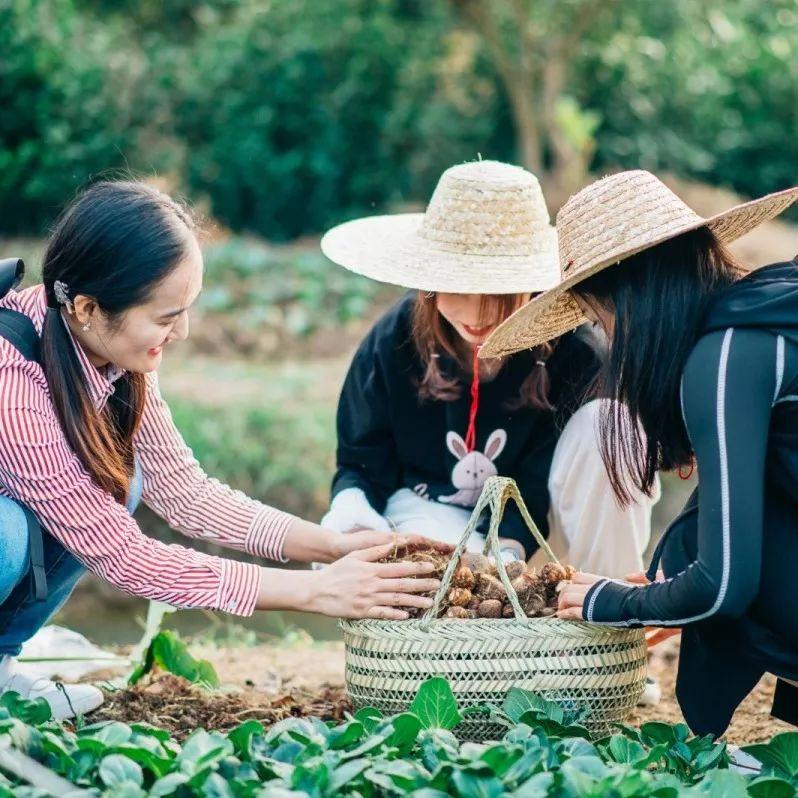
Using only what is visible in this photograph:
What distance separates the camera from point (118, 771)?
192cm

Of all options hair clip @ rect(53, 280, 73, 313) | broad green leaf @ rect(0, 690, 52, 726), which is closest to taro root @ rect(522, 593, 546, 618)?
broad green leaf @ rect(0, 690, 52, 726)

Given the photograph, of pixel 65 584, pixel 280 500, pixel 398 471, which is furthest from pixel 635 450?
pixel 280 500

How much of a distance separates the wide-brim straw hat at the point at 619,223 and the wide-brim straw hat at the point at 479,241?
0.34 metres

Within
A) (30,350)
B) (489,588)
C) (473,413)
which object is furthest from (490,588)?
(30,350)

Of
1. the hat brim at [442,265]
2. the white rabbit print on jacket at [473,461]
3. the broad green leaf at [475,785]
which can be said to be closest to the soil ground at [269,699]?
the white rabbit print on jacket at [473,461]

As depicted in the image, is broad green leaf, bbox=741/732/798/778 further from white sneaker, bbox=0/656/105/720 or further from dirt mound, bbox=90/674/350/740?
white sneaker, bbox=0/656/105/720

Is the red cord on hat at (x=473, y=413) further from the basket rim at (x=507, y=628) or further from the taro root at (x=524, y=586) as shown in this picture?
the basket rim at (x=507, y=628)

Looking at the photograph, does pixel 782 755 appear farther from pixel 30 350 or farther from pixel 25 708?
pixel 30 350

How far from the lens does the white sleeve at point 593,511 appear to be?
9.65 feet

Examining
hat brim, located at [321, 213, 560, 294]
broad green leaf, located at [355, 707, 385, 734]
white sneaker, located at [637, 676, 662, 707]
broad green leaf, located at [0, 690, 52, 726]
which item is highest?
hat brim, located at [321, 213, 560, 294]

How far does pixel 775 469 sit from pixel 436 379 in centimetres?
102

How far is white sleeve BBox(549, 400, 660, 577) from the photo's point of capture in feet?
9.65

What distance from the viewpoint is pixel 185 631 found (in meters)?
4.75

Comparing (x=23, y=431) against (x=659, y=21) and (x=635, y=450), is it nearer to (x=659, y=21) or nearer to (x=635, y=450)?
(x=635, y=450)
